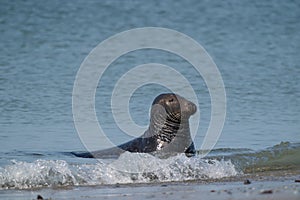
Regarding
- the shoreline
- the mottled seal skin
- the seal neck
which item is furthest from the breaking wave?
the seal neck

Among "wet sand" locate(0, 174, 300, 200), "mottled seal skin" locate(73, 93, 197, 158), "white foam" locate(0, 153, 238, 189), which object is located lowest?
"wet sand" locate(0, 174, 300, 200)

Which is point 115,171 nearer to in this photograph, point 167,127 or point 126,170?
point 126,170

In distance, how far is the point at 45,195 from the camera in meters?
9.07

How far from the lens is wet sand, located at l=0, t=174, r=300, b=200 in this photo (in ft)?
27.5

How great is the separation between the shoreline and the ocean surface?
396 mm

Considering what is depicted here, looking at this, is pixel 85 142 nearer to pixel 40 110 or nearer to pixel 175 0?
pixel 40 110

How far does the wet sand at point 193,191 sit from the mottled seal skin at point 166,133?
2.41 meters

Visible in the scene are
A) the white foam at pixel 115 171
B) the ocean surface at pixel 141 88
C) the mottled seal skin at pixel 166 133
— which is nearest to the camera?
the white foam at pixel 115 171

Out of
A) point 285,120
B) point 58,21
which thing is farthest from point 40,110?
point 58,21

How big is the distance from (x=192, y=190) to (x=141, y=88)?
8.31 metres

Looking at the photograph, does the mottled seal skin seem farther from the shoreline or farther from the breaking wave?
the shoreline

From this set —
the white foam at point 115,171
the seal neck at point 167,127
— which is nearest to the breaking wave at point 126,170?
the white foam at point 115,171

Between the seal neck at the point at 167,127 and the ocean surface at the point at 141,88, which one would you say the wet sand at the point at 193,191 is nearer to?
the ocean surface at the point at 141,88

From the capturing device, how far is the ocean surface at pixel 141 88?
10508 millimetres
